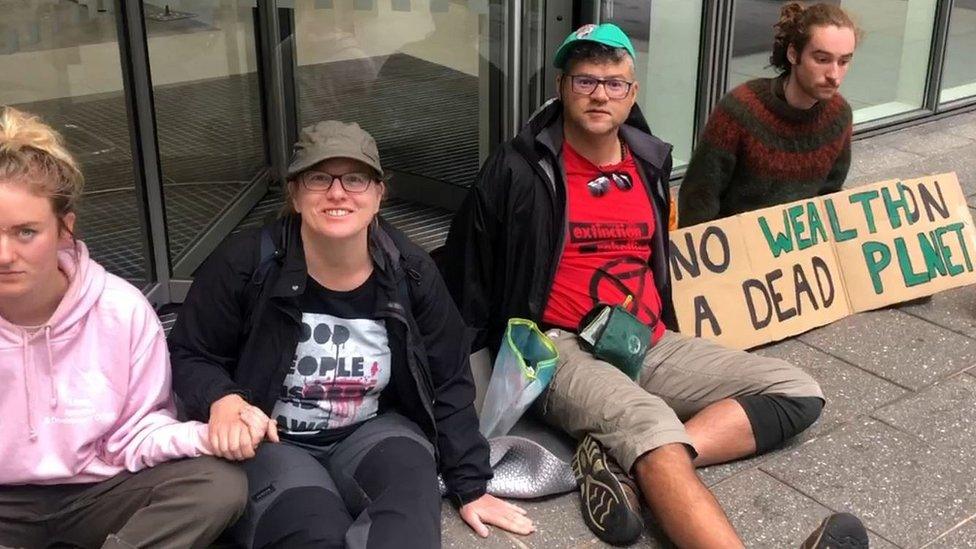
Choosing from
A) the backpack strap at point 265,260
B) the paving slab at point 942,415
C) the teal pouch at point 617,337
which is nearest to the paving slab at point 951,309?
the paving slab at point 942,415

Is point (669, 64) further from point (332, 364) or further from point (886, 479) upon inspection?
point (332, 364)

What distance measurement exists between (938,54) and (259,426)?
20.6ft

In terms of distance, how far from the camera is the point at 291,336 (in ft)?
9.15

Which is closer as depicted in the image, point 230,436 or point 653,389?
point 230,436

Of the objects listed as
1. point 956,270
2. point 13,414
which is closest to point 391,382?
point 13,414

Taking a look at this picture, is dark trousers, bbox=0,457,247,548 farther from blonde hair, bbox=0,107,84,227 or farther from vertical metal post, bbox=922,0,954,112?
vertical metal post, bbox=922,0,954,112

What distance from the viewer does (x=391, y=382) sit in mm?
2938

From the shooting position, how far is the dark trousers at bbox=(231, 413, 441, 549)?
8.36ft

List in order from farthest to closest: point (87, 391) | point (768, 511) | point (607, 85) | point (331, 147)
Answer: point (607, 85)
point (768, 511)
point (331, 147)
point (87, 391)

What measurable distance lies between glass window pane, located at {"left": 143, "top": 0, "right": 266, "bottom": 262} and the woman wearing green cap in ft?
4.91

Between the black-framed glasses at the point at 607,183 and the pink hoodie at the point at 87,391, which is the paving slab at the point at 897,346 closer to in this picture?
the black-framed glasses at the point at 607,183

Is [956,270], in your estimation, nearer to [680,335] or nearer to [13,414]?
[680,335]

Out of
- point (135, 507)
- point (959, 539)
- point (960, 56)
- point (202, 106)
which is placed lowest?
point (959, 539)

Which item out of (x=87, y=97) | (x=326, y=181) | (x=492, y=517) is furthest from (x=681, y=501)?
(x=87, y=97)
